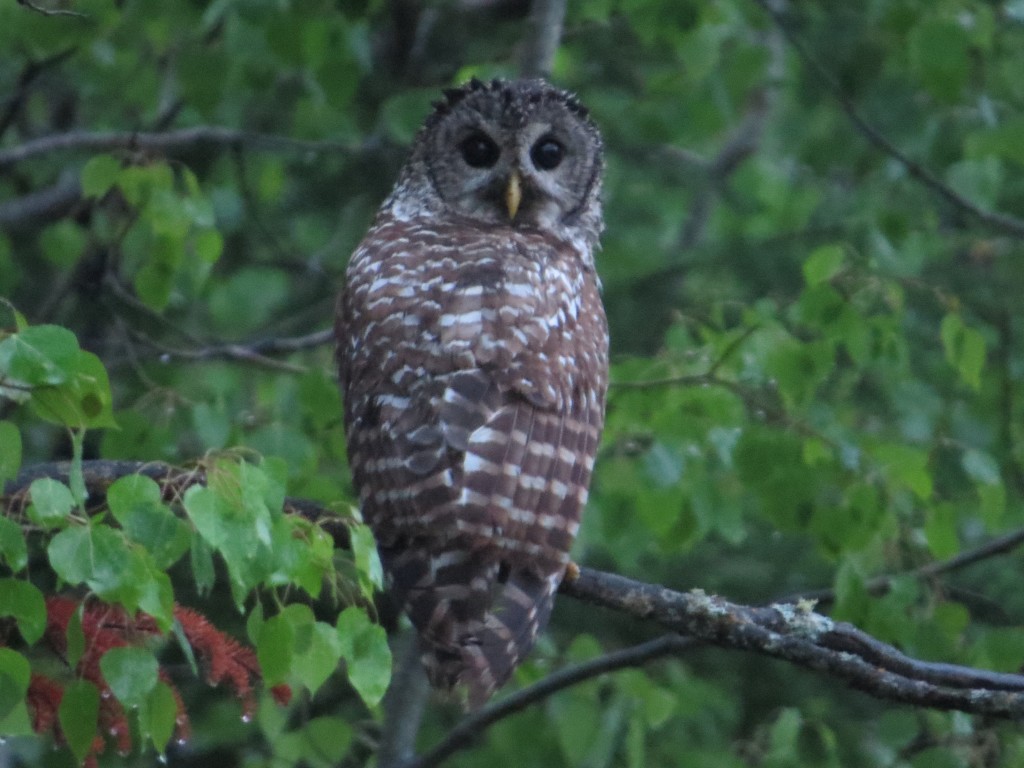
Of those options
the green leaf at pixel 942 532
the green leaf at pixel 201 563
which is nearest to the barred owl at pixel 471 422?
the green leaf at pixel 201 563

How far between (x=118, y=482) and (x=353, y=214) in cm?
426

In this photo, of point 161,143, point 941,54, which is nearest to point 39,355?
point 161,143

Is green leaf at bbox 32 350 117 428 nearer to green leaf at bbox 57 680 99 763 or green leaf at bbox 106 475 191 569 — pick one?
green leaf at bbox 106 475 191 569

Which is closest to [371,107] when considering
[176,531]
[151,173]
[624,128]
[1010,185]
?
[624,128]

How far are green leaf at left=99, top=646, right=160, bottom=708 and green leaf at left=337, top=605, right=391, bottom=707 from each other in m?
0.35

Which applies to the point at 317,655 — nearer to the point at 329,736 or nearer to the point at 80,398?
the point at 80,398

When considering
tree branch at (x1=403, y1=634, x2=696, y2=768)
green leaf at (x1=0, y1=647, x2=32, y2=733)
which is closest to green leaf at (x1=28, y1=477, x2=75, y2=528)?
green leaf at (x1=0, y1=647, x2=32, y2=733)

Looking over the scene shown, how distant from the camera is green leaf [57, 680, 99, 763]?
2.93 m

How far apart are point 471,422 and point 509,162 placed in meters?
1.40

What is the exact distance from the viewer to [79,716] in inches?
116

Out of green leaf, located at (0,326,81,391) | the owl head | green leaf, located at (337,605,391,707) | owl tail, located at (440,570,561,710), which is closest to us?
green leaf, located at (0,326,81,391)

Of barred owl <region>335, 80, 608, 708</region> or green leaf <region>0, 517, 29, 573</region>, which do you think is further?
barred owl <region>335, 80, 608, 708</region>

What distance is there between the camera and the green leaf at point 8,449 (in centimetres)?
274

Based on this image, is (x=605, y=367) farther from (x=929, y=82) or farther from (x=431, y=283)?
(x=929, y=82)
